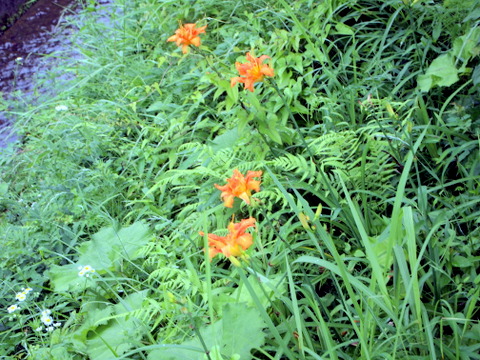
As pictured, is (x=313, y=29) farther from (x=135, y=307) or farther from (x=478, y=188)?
(x=135, y=307)

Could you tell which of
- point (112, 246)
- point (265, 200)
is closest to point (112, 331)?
point (112, 246)

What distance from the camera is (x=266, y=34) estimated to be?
2938mm

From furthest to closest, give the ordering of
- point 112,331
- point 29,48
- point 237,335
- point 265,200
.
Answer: point 29,48 → point 265,200 → point 112,331 → point 237,335

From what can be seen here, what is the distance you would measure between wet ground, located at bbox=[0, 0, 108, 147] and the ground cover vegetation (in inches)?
29.6

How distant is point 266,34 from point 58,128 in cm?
138

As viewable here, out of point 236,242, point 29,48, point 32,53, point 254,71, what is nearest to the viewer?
point 236,242

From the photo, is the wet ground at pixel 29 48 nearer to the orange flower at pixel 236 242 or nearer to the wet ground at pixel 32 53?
the wet ground at pixel 32 53

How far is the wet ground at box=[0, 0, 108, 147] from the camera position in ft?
13.1

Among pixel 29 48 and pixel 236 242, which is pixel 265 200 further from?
pixel 29 48

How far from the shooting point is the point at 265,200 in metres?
2.06

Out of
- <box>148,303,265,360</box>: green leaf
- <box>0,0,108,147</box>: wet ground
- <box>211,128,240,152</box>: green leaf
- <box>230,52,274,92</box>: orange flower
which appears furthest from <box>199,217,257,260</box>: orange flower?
<box>0,0,108,147</box>: wet ground

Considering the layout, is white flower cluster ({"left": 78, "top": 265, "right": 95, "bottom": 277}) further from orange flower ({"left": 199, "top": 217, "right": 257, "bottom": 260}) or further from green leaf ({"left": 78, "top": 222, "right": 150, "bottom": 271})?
orange flower ({"left": 199, "top": 217, "right": 257, "bottom": 260})

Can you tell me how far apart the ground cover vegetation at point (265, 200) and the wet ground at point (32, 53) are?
2.47 feet

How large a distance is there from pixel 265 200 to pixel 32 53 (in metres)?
3.70
